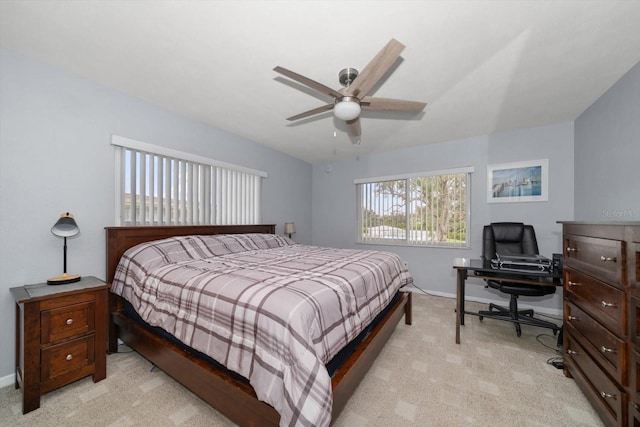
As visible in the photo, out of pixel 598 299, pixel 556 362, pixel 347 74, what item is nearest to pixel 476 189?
pixel 556 362

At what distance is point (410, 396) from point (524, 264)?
1.63 metres

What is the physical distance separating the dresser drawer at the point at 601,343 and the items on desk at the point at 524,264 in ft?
1.51

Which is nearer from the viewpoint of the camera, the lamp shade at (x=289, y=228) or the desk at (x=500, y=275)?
the desk at (x=500, y=275)

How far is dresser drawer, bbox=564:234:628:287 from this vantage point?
128 centimetres

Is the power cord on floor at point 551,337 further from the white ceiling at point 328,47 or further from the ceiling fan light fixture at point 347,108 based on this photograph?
the ceiling fan light fixture at point 347,108

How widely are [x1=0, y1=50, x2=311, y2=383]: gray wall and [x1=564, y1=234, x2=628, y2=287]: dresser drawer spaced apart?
12.3ft

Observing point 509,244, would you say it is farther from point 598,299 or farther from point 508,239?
point 598,299

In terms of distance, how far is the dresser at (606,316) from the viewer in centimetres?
119

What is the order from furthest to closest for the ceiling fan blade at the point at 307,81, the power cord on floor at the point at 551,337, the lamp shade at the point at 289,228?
the lamp shade at the point at 289,228 → the power cord on floor at the point at 551,337 → the ceiling fan blade at the point at 307,81

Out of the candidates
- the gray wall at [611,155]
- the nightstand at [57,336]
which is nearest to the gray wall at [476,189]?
the gray wall at [611,155]

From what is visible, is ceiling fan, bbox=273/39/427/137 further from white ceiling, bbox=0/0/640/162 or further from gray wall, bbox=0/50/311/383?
gray wall, bbox=0/50/311/383

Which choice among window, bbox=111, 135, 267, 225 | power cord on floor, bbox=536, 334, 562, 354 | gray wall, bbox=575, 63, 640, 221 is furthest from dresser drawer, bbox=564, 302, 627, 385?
window, bbox=111, 135, 267, 225

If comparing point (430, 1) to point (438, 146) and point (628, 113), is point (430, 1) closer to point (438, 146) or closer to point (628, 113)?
point (628, 113)

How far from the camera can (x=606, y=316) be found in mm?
1379
